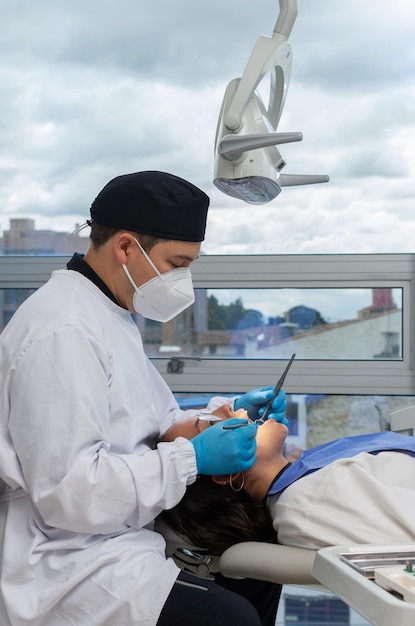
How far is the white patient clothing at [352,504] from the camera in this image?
1275 mm

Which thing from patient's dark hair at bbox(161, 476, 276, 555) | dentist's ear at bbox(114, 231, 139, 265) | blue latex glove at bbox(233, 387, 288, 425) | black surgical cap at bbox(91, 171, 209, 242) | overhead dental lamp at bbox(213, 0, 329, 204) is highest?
overhead dental lamp at bbox(213, 0, 329, 204)

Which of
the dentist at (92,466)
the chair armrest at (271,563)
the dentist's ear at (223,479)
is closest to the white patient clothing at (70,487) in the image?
the dentist at (92,466)

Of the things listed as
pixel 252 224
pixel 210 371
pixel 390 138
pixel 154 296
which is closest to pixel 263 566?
pixel 154 296

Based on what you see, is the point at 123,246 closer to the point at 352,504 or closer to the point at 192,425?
the point at 192,425

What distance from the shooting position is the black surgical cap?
4.89 ft

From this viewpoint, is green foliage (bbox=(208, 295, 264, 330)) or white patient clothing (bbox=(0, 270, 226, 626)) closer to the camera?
white patient clothing (bbox=(0, 270, 226, 626))

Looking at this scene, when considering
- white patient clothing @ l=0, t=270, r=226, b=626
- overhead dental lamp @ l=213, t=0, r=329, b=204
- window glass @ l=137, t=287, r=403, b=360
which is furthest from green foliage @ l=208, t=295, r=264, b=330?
white patient clothing @ l=0, t=270, r=226, b=626

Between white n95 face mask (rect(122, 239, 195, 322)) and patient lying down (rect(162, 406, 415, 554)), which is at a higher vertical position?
white n95 face mask (rect(122, 239, 195, 322))

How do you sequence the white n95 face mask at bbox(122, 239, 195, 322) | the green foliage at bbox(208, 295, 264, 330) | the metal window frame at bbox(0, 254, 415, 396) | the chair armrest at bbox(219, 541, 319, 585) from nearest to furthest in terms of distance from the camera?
the chair armrest at bbox(219, 541, 319, 585)
the white n95 face mask at bbox(122, 239, 195, 322)
the metal window frame at bbox(0, 254, 415, 396)
the green foliage at bbox(208, 295, 264, 330)

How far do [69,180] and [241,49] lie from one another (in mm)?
765

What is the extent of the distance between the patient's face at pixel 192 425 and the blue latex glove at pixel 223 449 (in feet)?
0.72

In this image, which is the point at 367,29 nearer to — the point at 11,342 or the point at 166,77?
the point at 166,77

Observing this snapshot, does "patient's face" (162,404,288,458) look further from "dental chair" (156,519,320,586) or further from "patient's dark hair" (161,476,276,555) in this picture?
"dental chair" (156,519,320,586)

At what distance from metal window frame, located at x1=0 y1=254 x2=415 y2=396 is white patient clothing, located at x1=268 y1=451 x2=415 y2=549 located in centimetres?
110
